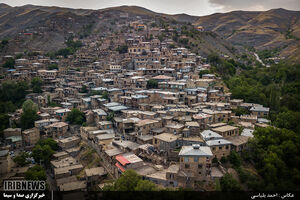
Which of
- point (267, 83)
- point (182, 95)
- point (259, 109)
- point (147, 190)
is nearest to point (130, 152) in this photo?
point (147, 190)

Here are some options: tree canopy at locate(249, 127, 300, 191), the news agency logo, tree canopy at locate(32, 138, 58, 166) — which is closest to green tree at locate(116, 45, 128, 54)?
tree canopy at locate(32, 138, 58, 166)

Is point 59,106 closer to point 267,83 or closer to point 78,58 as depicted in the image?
point 78,58

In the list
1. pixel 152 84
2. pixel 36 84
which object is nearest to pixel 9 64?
pixel 36 84

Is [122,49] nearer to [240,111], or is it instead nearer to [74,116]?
[74,116]

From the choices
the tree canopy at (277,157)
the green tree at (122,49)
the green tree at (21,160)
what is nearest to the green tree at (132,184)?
the tree canopy at (277,157)

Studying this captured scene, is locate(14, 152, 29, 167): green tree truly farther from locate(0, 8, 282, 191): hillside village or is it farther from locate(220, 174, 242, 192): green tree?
locate(220, 174, 242, 192): green tree

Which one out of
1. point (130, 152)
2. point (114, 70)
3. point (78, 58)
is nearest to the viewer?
point (130, 152)
